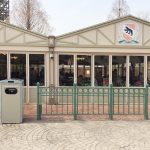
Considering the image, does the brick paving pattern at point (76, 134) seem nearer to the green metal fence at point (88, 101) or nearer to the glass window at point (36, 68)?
the green metal fence at point (88, 101)

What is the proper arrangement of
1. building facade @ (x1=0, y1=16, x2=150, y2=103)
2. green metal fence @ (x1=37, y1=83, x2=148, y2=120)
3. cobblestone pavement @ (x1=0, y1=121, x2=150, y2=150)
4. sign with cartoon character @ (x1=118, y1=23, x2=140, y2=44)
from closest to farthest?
cobblestone pavement @ (x1=0, y1=121, x2=150, y2=150)
green metal fence @ (x1=37, y1=83, x2=148, y2=120)
building facade @ (x1=0, y1=16, x2=150, y2=103)
sign with cartoon character @ (x1=118, y1=23, x2=140, y2=44)

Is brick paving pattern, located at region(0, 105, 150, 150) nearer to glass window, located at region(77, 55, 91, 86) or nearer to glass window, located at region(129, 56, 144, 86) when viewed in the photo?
glass window, located at region(77, 55, 91, 86)

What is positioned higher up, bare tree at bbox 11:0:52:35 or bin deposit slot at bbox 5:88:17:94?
bare tree at bbox 11:0:52:35

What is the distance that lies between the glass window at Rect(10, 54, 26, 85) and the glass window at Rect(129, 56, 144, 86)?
4845 millimetres

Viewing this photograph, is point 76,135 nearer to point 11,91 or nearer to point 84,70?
point 11,91

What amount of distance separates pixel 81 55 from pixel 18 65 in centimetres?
284

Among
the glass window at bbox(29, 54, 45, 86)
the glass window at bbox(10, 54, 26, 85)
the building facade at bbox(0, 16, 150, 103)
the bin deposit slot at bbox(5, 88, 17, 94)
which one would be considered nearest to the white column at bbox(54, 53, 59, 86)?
the building facade at bbox(0, 16, 150, 103)

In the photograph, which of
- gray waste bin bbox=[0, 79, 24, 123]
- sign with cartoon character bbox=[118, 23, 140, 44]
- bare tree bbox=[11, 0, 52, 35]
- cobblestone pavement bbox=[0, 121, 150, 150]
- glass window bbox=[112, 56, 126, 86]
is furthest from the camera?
bare tree bbox=[11, 0, 52, 35]

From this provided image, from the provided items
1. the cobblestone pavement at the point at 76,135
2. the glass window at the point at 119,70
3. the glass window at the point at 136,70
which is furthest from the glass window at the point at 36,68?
the cobblestone pavement at the point at 76,135

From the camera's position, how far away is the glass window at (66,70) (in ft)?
45.6

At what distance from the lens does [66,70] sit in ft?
45.7

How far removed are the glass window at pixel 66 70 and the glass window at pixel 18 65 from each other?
1645 millimetres

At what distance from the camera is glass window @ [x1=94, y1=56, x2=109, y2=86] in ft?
46.0

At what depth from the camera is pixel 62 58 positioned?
546 inches
